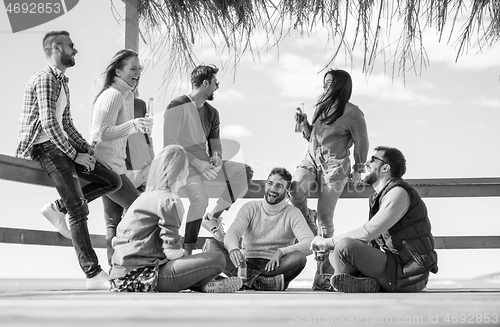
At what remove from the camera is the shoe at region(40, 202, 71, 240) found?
160 inches

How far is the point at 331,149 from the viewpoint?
4.51 m

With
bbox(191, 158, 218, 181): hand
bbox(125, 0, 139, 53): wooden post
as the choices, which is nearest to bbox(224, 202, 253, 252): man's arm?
bbox(191, 158, 218, 181): hand

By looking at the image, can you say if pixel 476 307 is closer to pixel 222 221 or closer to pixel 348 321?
pixel 348 321

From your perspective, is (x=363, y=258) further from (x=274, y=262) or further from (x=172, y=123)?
(x=172, y=123)

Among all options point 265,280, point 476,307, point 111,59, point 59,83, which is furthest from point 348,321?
point 111,59

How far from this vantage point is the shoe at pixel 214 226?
4.53 meters

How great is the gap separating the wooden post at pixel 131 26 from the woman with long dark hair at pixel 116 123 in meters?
0.68

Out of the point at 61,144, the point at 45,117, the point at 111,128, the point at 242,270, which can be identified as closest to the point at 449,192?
the point at 242,270

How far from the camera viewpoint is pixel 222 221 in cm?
465

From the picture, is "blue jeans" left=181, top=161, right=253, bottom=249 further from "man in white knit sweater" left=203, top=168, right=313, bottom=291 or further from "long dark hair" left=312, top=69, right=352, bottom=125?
"long dark hair" left=312, top=69, right=352, bottom=125

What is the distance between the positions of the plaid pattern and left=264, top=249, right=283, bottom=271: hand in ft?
2.81
